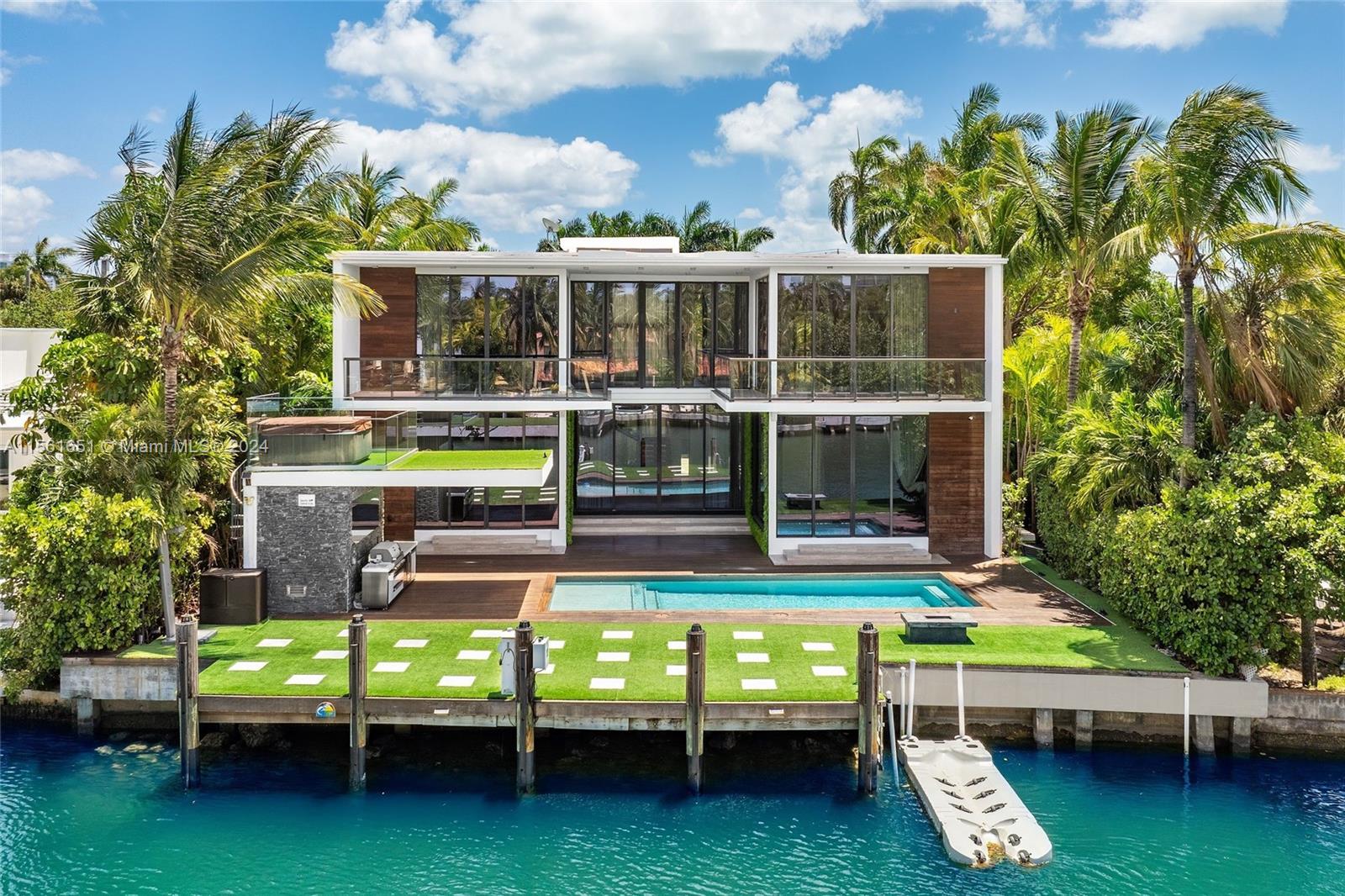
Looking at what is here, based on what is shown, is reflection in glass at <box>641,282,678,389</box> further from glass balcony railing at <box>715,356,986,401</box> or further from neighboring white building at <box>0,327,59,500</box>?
neighboring white building at <box>0,327,59,500</box>

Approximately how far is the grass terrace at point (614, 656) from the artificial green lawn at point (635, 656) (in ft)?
0.08

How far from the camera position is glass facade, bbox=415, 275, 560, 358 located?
22.3 m

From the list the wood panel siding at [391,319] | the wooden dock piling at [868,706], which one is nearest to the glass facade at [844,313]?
the wood panel siding at [391,319]

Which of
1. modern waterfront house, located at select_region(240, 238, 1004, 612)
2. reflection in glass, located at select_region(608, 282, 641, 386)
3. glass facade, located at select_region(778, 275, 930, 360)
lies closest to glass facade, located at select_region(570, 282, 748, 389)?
reflection in glass, located at select_region(608, 282, 641, 386)

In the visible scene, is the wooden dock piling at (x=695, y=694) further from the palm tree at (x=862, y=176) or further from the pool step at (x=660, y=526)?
the palm tree at (x=862, y=176)

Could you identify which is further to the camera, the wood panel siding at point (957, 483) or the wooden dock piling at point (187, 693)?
the wood panel siding at point (957, 483)

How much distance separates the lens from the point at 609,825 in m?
12.4

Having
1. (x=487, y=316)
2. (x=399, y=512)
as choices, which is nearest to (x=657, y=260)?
(x=487, y=316)

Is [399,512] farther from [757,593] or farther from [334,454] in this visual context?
[757,593]

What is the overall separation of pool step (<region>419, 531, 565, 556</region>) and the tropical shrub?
7568mm

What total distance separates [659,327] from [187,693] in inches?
546

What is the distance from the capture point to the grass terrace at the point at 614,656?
1345 cm

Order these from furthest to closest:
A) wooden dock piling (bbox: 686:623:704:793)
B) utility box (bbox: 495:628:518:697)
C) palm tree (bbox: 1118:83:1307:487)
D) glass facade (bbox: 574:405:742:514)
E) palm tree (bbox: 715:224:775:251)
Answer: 1. palm tree (bbox: 715:224:775:251)
2. glass facade (bbox: 574:405:742:514)
3. palm tree (bbox: 1118:83:1307:487)
4. utility box (bbox: 495:628:518:697)
5. wooden dock piling (bbox: 686:623:704:793)

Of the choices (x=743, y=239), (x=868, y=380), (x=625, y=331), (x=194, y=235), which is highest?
(x=743, y=239)
